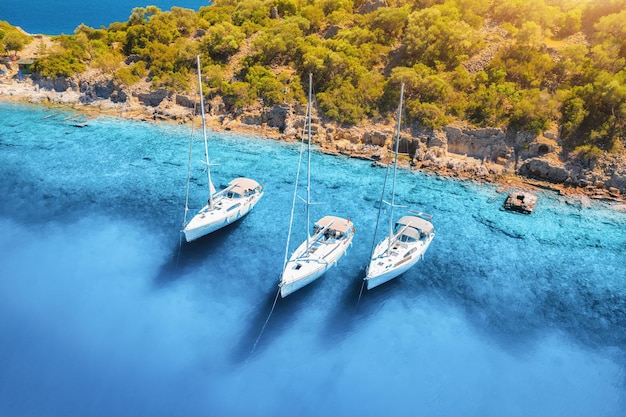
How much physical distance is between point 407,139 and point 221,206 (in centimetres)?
2885

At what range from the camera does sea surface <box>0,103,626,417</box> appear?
25781 millimetres

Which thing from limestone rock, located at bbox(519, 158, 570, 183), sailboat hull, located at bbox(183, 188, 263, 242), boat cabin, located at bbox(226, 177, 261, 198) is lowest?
sailboat hull, located at bbox(183, 188, 263, 242)

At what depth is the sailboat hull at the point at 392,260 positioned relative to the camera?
32.8 metres

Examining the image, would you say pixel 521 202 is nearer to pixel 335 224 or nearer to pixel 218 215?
pixel 335 224

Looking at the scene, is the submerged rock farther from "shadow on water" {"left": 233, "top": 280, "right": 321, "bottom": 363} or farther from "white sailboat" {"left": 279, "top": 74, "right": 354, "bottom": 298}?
"shadow on water" {"left": 233, "top": 280, "right": 321, "bottom": 363}

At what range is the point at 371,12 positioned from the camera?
245ft

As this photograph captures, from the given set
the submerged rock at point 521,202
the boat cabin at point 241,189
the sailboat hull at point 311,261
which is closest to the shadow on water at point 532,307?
the sailboat hull at point 311,261

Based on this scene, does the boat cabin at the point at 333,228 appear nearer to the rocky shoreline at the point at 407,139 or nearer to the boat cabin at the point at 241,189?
the boat cabin at the point at 241,189

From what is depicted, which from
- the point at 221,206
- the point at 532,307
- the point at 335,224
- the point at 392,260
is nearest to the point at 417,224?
the point at 392,260

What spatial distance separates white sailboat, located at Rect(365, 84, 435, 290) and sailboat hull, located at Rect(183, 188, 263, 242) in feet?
46.9

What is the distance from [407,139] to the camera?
183 feet

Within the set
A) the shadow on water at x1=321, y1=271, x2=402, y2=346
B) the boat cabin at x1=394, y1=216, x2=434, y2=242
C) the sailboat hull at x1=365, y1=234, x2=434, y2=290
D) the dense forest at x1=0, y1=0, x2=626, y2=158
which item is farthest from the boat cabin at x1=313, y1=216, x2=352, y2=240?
the dense forest at x1=0, y1=0, x2=626, y2=158

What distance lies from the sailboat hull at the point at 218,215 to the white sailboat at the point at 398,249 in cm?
1429

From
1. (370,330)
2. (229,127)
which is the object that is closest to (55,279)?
(370,330)
